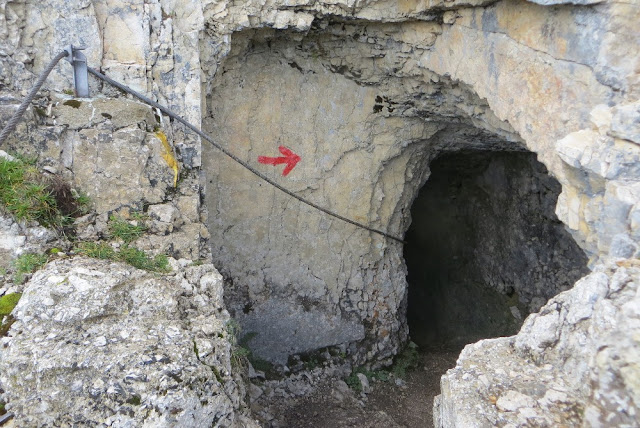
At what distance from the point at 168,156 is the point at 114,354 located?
4.23 ft

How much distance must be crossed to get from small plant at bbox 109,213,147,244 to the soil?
6.38 feet

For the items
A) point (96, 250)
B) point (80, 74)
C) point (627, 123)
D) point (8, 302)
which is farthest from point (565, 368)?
point (80, 74)

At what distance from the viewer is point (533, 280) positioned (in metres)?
5.71

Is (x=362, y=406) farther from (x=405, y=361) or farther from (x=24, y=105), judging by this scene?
(x=24, y=105)

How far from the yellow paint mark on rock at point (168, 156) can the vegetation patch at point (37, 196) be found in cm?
48

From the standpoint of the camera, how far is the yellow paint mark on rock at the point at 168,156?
9.39 feet

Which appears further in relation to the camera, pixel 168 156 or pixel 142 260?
pixel 168 156

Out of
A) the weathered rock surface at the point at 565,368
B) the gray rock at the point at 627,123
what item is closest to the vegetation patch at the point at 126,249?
the weathered rock surface at the point at 565,368

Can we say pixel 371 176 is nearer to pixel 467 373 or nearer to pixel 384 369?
pixel 384 369

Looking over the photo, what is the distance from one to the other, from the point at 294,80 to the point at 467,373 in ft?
9.39

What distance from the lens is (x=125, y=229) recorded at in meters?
2.58

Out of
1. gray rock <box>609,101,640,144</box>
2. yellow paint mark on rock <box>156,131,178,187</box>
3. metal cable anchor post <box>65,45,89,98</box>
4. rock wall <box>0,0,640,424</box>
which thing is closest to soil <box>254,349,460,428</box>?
rock wall <box>0,0,640,424</box>

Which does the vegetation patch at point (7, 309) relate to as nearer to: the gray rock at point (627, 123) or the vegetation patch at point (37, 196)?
the vegetation patch at point (37, 196)

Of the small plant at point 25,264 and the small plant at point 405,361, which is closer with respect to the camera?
the small plant at point 25,264
